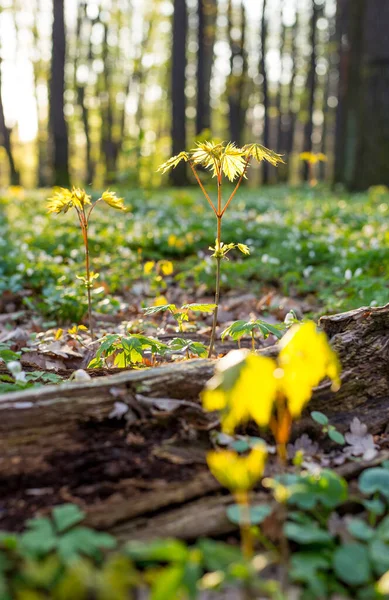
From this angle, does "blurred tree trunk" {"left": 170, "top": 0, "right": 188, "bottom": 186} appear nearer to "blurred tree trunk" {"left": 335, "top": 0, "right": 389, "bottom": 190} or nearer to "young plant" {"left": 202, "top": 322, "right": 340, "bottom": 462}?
"blurred tree trunk" {"left": 335, "top": 0, "right": 389, "bottom": 190}

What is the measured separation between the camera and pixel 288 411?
2262 mm

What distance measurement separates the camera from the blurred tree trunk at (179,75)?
57.8 ft

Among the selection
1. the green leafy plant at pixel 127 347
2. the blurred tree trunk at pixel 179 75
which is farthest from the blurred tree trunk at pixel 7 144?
the green leafy plant at pixel 127 347

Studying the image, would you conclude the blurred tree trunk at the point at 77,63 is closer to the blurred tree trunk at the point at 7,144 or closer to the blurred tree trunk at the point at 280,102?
the blurred tree trunk at the point at 7,144

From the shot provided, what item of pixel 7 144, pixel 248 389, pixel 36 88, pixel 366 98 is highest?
pixel 36 88

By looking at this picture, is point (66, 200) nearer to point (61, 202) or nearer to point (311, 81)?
point (61, 202)

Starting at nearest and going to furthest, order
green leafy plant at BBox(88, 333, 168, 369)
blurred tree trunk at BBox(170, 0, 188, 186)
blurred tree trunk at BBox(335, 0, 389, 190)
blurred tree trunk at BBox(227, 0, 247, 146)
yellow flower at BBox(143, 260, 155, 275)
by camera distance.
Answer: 1. green leafy plant at BBox(88, 333, 168, 369)
2. yellow flower at BBox(143, 260, 155, 275)
3. blurred tree trunk at BBox(335, 0, 389, 190)
4. blurred tree trunk at BBox(170, 0, 188, 186)
5. blurred tree trunk at BBox(227, 0, 247, 146)

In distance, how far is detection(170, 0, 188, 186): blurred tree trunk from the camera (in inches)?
694

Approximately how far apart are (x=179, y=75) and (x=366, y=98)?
7.22 m

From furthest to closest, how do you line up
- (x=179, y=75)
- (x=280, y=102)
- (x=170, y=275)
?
(x=280, y=102) → (x=179, y=75) → (x=170, y=275)

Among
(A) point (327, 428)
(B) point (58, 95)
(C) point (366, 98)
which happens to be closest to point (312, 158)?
(C) point (366, 98)

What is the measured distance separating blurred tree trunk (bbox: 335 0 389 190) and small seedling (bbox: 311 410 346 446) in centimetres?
1231

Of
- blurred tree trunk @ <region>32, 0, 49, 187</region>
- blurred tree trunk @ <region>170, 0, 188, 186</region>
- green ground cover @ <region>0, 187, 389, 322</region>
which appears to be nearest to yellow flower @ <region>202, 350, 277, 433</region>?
green ground cover @ <region>0, 187, 389, 322</region>

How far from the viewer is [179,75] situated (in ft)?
58.1
